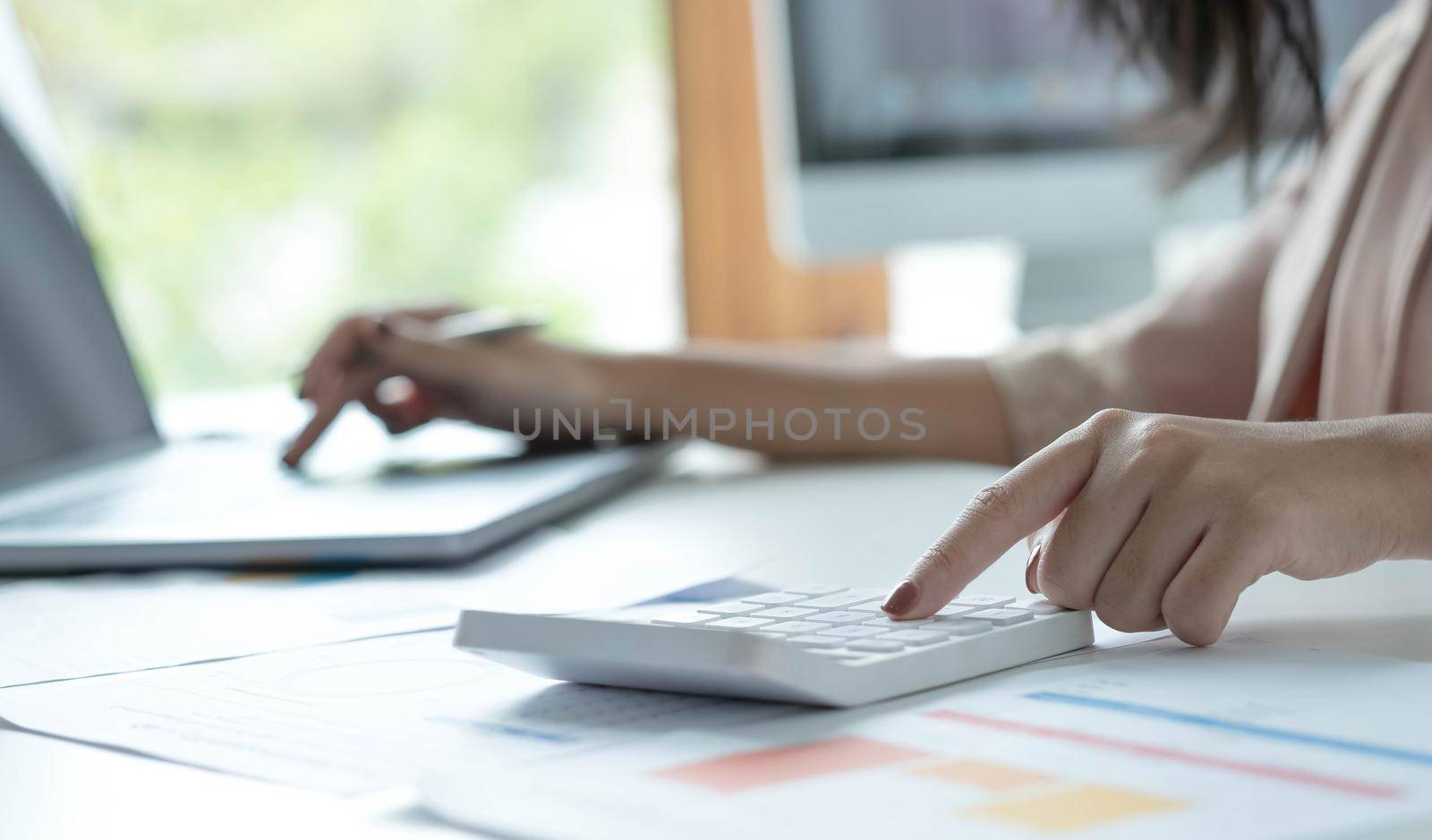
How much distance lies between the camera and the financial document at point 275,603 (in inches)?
16.7

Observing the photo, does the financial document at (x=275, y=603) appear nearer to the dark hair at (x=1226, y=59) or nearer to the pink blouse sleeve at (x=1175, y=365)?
the pink blouse sleeve at (x=1175, y=365)

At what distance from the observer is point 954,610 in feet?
1.24

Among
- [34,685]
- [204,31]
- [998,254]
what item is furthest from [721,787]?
[204,31]

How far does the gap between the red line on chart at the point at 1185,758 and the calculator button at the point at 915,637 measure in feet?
0.10

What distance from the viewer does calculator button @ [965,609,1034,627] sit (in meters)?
0.36

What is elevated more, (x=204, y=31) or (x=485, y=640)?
(x=204, y=31)

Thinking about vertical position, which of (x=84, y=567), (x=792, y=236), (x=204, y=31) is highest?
(x=204, y=31)

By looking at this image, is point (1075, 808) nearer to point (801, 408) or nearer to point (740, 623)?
point (740, 623)

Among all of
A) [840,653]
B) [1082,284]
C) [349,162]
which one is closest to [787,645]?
[840,653]

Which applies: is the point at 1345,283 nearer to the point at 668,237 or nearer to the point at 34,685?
the point at 34,685

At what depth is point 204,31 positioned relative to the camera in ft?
7.34

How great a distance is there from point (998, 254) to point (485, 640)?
5.48ft

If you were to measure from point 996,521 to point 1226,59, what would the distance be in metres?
0.60

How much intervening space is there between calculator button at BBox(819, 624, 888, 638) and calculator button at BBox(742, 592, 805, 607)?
39mm
